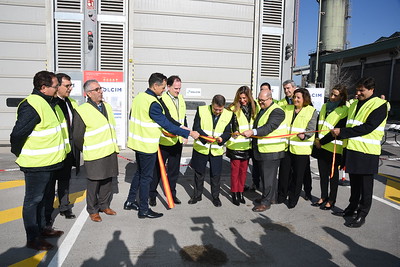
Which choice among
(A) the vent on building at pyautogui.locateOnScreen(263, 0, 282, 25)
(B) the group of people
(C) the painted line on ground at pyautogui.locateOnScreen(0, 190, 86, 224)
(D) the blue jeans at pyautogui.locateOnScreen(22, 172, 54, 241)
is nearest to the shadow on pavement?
(B) the group of people

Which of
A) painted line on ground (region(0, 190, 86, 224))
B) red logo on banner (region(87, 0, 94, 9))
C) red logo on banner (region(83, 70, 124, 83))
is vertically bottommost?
painted line on ground (region(0, 190, 86, 224))

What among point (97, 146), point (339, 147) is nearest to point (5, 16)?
point (97, 146)

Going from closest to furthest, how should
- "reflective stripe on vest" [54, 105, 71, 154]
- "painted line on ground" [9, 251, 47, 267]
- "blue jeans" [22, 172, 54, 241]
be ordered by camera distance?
"painted line on ground" [9, 251, 47, 267], "blue jeans" [22, 172, 54, 241], "reflective stripe on vest" [54, 105, 71, 154]

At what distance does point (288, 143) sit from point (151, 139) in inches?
90.8

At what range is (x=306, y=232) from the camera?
13.2ft

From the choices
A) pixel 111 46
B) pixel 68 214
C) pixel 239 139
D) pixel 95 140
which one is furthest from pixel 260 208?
pixel 111 46

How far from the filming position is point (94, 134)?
13.3 ft

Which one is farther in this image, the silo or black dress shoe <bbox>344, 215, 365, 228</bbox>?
the silo

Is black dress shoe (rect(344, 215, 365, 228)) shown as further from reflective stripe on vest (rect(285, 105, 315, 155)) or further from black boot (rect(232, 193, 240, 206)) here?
black boot (rect(232, 193, 240, 206))

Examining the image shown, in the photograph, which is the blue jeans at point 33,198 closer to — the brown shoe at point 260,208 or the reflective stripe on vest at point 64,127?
the reflective stripe on vest at point 64,127

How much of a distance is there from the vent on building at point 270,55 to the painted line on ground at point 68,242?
838cm

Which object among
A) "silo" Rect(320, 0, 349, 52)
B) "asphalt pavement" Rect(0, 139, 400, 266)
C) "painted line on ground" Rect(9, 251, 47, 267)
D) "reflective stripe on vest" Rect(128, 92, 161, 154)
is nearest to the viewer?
"painted line on ground" Rect(9, 251, 47, 267)

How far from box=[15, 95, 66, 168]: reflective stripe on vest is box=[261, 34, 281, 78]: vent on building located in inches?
342

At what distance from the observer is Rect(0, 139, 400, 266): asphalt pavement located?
327 cm
